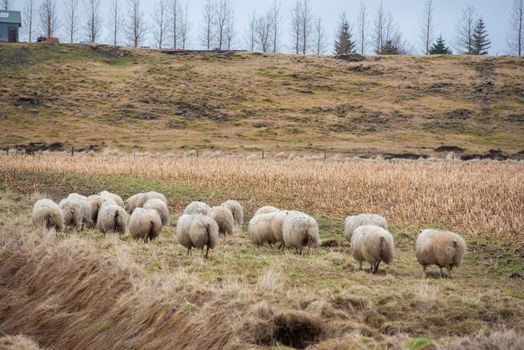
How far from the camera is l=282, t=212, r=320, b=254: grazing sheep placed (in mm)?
10930

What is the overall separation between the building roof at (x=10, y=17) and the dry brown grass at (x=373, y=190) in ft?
184

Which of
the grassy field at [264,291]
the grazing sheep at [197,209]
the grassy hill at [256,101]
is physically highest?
the grassy hill at [256,101]

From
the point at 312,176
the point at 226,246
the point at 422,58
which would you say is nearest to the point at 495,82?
the point at 422,58

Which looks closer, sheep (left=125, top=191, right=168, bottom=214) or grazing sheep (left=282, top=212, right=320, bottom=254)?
grazing sheep (left=282, top=212, right=320, bottom=254)

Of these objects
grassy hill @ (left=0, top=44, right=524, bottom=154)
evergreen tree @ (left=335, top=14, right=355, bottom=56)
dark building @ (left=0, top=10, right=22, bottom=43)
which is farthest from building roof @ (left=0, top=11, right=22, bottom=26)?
evergreen tree @ (left=335, top=14, right=355, bottom=56)

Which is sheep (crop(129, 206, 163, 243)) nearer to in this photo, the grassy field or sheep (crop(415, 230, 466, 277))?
the grassy field

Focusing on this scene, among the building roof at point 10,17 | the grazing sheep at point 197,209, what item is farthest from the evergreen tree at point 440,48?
the grazing sheep at point 197,209

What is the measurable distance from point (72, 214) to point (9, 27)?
7298 centimetres

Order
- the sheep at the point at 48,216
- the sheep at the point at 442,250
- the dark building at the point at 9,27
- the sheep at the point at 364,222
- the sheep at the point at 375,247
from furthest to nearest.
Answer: the dark building at the point at 9,27
the sheep at the point at 48,216
the sheep at the point at 364,222
the sheep at the point at 375,247
the sheep at the point at 442,250

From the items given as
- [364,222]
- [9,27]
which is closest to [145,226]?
[364,222]

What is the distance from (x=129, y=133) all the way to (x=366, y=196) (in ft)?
124

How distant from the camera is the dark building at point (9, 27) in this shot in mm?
76688

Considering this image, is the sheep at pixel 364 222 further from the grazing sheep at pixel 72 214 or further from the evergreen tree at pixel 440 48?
the evergreen tree at pixel 440 48

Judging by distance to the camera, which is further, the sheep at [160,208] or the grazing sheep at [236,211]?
the grazing sheep at [236,211]
